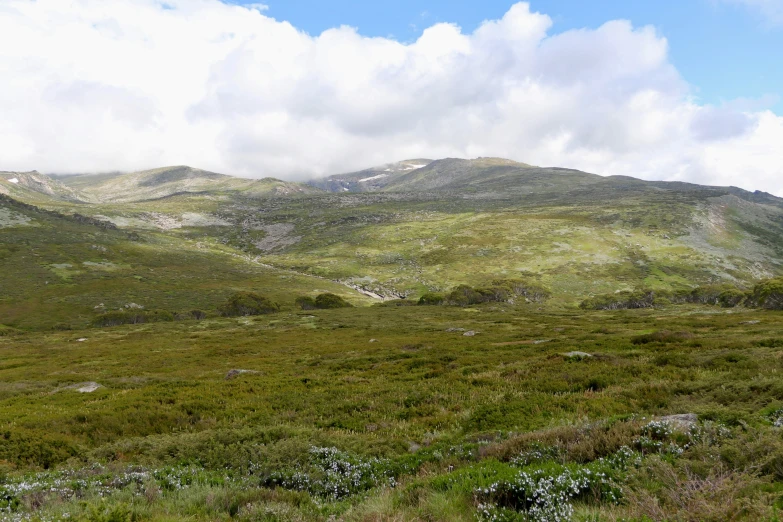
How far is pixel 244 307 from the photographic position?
89312mm

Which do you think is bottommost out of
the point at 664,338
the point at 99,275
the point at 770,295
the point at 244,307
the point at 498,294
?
the point at 244,307

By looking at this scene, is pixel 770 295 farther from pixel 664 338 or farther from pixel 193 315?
pixel 193 315

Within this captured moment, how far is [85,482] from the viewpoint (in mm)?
9438

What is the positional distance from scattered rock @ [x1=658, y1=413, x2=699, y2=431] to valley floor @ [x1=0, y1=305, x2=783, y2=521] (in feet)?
0.22

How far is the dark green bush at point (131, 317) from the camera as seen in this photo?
80.7 meters

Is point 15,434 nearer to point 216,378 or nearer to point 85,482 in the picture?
point 85,482

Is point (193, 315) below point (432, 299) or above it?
below

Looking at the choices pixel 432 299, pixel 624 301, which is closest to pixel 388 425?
pixel 432 299

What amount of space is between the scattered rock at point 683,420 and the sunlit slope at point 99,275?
312 feet

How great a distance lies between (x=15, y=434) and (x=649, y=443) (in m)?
21.5

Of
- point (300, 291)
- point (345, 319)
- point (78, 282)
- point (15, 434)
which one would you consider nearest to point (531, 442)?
point (15, 434)

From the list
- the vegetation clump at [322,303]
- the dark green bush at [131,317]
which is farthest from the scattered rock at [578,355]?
the dark green bush at [131,317]

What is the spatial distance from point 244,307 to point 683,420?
89.9 metres

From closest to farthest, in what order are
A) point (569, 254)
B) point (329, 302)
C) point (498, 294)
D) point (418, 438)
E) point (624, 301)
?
point (418, 438)
point (624, 301)
point (329, 302)
point (498, 294)
point (569, 254)
